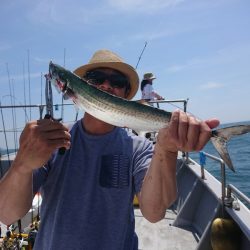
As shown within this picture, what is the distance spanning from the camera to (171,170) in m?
2.22

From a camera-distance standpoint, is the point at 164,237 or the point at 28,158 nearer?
the point at 28,158

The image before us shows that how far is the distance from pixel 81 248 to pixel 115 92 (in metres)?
1.32

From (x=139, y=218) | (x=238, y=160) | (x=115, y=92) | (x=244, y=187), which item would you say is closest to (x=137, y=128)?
(x=115, y=92)

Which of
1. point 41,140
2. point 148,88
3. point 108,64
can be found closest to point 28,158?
point 41,140

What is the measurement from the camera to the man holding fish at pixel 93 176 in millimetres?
2086

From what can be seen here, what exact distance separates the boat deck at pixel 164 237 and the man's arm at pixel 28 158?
146 inches

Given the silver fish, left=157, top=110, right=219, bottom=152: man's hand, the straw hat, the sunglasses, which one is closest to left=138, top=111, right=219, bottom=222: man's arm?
left=157, top=110, right=219, bottom=152: man's hand

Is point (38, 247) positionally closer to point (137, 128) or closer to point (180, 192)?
point (137, 128)

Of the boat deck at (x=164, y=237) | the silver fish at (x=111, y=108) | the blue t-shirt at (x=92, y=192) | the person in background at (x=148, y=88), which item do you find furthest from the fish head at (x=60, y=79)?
the person in background at (x=148, y=88)

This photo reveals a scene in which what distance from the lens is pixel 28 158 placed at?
2.13m

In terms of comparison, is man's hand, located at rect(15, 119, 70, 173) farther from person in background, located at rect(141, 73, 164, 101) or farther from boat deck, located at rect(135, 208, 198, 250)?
person in background, located at rect(141, 73, 164, 101)

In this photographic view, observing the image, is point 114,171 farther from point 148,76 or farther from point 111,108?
point 148,76

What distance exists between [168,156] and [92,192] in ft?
2.19

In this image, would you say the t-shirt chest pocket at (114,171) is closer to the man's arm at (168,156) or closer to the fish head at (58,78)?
the man's arm at (168,156)
